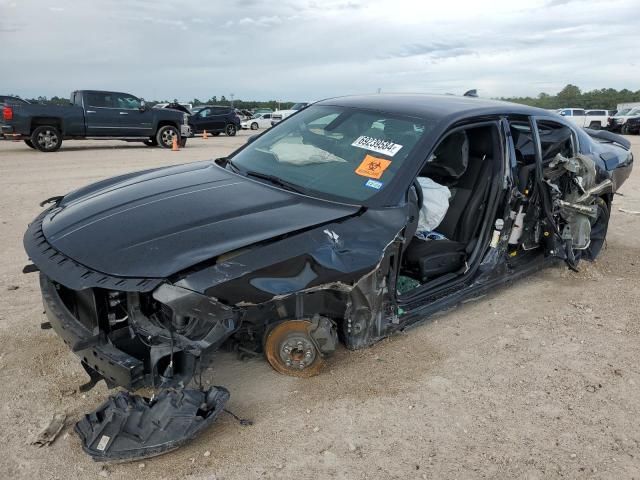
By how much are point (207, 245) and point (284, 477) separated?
1.07 meters

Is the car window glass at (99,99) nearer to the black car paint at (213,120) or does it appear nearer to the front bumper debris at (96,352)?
the black car paint at (213,120)

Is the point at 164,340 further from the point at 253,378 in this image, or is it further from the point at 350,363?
the point at 350,363

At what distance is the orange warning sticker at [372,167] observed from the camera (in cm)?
314

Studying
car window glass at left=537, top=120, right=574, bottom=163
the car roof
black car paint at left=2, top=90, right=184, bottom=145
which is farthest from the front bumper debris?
black car paint at left=2, top=90, right=184, bottom=145

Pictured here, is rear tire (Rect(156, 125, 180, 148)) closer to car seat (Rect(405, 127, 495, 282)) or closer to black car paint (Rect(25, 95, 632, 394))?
black car paint (Rect(25, 95, 632, 394))

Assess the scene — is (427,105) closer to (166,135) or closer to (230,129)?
(166,135)

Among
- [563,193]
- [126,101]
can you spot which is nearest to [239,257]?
[563,193]

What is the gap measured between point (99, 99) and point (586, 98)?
57.2 meters

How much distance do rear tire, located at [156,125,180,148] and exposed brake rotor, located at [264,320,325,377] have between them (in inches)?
550

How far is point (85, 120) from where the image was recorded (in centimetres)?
1395

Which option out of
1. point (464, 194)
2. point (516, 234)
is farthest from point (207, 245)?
point (516, 234)

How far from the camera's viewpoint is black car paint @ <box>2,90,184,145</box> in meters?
12.9

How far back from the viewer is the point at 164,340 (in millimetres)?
2430

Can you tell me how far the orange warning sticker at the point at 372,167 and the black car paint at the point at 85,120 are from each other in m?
12.4
